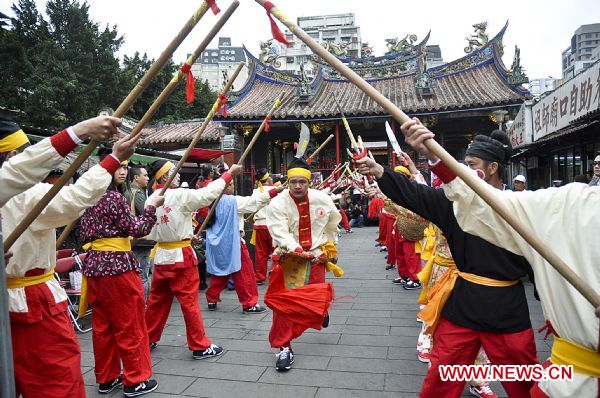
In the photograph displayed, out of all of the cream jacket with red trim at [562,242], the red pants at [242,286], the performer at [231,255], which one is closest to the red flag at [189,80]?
the cream jacket with red trim at [562,242]

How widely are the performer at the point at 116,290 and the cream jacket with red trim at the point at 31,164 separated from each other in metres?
1.55

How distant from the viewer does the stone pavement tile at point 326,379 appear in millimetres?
3469

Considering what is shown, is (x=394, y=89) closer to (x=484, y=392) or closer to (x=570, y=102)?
(x=570, y=102)

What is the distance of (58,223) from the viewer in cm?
234

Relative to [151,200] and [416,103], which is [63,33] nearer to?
[416,103]

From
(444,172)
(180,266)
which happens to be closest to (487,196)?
(444,172)

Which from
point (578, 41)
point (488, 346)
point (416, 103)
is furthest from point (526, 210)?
point (578, 41)

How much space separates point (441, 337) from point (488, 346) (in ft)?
0.85

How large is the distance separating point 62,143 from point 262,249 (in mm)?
Result: 5886

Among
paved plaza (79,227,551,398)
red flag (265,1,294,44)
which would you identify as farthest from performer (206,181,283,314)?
red flag (265,1,294,44)

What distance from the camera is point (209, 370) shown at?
12.7 ft

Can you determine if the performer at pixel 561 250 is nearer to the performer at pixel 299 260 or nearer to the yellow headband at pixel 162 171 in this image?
the performer at pixel 299 260

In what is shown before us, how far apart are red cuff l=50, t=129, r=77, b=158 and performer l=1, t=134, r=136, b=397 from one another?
37cm

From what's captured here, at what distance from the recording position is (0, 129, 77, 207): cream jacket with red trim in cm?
179
